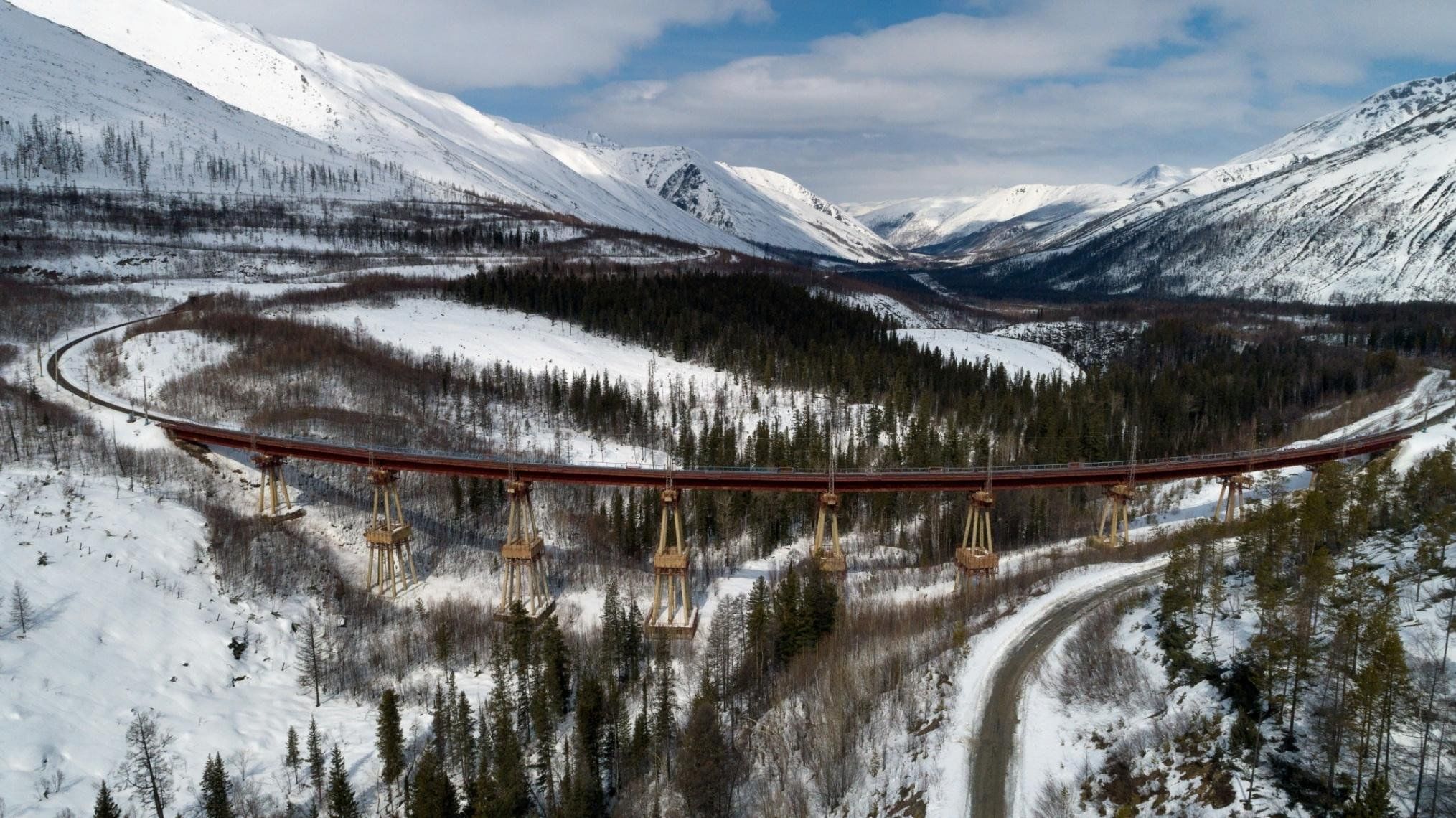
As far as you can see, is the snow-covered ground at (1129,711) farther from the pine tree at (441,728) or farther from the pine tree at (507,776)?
the pine tree at (441,728)

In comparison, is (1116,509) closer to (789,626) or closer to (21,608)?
(789,626)

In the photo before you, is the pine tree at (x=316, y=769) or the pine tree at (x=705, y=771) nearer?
the pine tree at (x=705, y=771)

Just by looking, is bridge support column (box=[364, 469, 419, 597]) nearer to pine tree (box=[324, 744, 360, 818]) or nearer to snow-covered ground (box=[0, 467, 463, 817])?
snow-covered ground (box=[0, 467, 463, 817])

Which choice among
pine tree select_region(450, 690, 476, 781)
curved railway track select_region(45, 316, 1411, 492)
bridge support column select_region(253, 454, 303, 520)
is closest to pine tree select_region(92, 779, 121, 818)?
pine tree select_region(450, 690, 476, 781)

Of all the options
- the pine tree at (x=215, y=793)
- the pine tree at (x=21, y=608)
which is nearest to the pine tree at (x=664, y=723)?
the pine tree at (x=215, y=793)

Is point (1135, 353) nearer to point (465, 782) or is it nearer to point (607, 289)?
A: point (607, 289)

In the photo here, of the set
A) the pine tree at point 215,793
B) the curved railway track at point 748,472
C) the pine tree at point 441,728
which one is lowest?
the pine tree at point 441,728

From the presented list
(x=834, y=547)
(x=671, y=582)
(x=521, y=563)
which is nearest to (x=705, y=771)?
(x=671, y=582)
